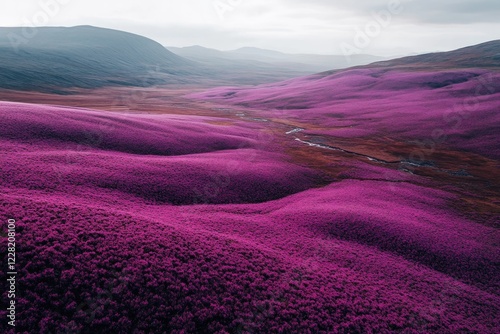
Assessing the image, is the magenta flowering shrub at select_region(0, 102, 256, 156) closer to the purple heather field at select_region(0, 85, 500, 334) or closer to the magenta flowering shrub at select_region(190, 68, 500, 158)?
the purple heather field at select_region(0, 85, 500, 334)

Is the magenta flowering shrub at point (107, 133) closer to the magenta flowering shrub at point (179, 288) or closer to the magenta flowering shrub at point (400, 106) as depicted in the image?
the magenta flowering shrub at point (179, 288)

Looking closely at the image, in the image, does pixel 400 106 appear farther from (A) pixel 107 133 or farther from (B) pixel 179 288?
(B) pixel 179 288

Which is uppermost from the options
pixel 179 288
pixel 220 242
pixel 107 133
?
pixel 107 133

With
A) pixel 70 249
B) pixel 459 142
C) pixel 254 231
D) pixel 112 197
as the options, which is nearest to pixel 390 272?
pixel 254 231

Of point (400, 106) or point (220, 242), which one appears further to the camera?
point (400, 106)

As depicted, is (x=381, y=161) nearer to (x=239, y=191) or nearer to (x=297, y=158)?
(x=297, y=158)

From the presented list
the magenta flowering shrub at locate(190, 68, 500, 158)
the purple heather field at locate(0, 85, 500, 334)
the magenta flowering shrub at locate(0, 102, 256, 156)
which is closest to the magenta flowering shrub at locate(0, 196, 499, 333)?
the purple heather field at locate(0, 85, 500, 334)

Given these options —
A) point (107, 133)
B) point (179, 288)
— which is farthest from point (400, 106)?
point (179, 288)

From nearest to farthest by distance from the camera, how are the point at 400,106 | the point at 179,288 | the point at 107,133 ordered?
the point at 179,288 < the point at 107,133 < the point at 400,106

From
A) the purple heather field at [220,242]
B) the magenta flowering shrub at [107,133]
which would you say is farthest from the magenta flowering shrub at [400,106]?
the magenta flowering shrub at [107,133]

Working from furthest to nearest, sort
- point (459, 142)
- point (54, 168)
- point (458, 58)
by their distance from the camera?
point (458, 58), point (459, 142), point (54, 168)

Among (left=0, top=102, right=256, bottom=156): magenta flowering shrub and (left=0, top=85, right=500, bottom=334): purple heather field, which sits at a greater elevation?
(left=0, top=102, right=256, bottom=156): magenta flowering shrub
